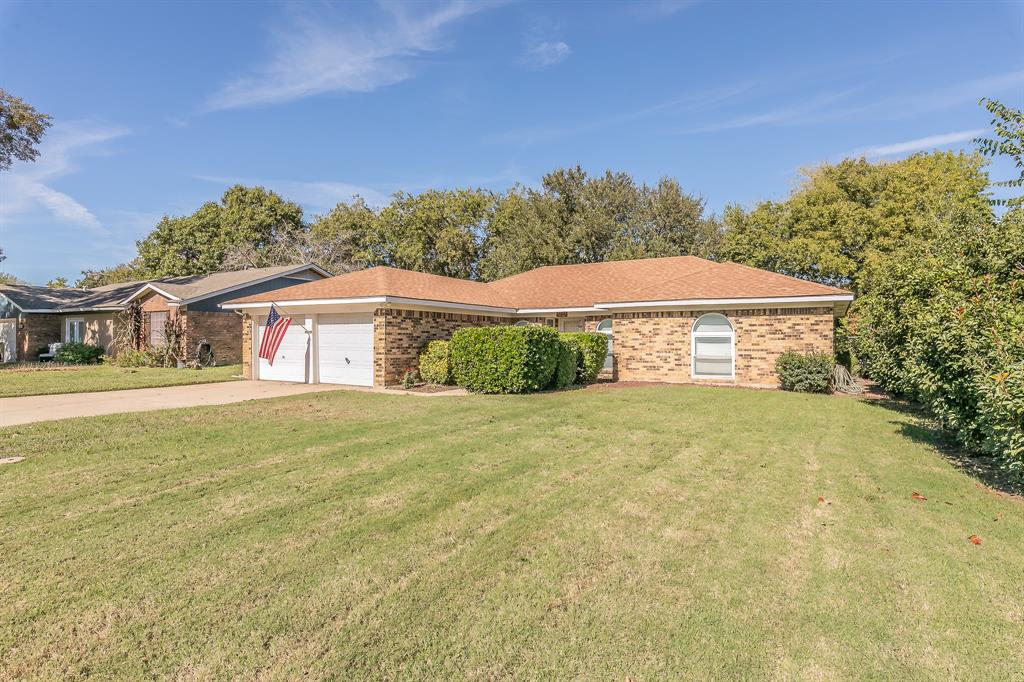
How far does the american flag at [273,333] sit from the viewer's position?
1688 centimetres

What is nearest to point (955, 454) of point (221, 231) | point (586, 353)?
point (586, 353)

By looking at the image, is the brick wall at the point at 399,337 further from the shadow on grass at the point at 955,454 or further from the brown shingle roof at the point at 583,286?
the shadow on grass at the point at 955,454

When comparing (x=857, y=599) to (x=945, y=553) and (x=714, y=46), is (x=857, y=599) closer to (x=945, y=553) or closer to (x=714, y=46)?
(x=945, y=553)

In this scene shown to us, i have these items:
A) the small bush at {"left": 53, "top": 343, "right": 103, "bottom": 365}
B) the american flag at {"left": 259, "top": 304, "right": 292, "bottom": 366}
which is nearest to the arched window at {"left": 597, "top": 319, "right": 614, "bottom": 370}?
the american flag at {"left": 259, "top": 304, "right": 292, "bottom": 366}

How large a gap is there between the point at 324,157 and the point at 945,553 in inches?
1206

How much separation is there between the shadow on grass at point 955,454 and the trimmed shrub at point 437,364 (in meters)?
10.8

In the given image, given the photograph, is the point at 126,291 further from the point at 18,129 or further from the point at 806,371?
the point at 806,371

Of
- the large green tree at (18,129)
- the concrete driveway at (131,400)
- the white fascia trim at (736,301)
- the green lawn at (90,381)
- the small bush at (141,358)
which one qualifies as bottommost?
the concrete driveway at (131,400)

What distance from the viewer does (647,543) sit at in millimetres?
4055

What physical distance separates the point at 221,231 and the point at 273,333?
36.5 meters

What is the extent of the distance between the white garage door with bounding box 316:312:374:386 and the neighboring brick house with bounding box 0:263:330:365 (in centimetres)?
1069

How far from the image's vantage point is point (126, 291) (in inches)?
1135

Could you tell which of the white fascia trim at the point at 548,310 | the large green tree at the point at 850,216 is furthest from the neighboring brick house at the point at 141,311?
the large green tree at the point at 850,216

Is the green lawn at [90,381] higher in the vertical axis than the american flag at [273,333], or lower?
lower
